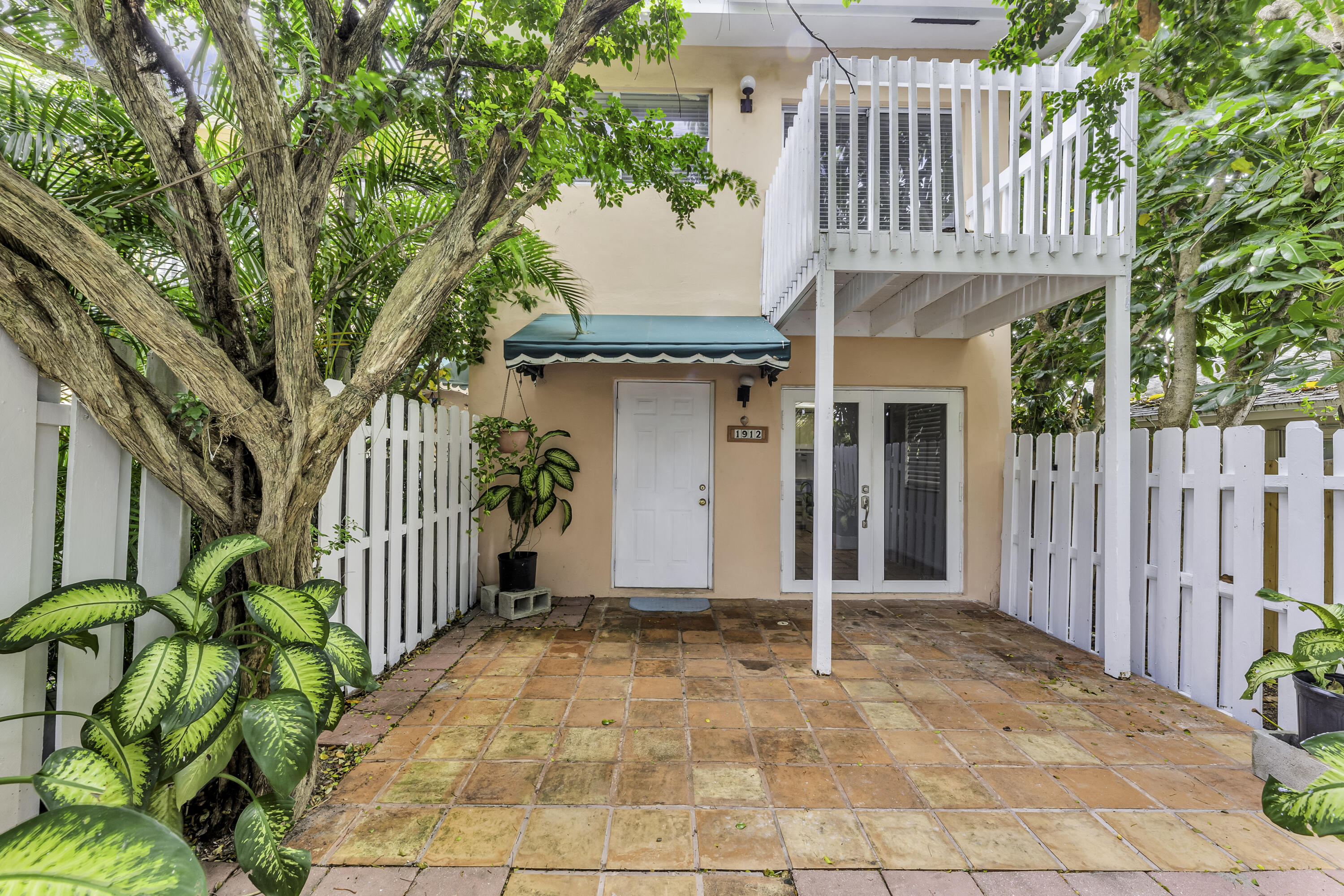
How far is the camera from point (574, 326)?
558cm

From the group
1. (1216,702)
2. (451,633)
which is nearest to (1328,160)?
(1216,702)

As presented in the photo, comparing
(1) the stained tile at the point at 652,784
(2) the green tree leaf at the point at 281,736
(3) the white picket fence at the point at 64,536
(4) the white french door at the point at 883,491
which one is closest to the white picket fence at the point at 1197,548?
(4) the white french door at the point at 883,491

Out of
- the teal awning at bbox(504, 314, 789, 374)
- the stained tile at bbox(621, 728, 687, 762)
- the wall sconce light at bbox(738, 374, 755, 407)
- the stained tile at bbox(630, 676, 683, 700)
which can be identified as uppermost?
the teal awning at bbox(504, 314, 789, 374)

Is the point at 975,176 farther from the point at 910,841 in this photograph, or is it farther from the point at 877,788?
the point at 910,841

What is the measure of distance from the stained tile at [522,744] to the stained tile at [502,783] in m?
0.07

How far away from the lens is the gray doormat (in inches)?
230

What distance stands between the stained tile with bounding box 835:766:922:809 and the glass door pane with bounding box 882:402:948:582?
360 cm

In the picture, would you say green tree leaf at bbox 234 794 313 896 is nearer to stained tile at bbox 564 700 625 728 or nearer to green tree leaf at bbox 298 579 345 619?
green tree leaf at bbox 298 579 345 619

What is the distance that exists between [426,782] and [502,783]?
370 millimetres

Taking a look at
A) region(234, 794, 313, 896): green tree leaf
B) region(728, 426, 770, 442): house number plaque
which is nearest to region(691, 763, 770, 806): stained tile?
region(234, 794, 313, 896): green tree leaf

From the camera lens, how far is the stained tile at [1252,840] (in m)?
2.27

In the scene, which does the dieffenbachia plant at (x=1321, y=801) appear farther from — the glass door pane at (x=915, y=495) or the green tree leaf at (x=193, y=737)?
the glass door pane at (x=915, y=495)

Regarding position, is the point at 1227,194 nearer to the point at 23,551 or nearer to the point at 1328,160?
the point at 1328,160

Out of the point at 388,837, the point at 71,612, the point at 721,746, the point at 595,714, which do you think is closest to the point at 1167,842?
the point at 721,746
